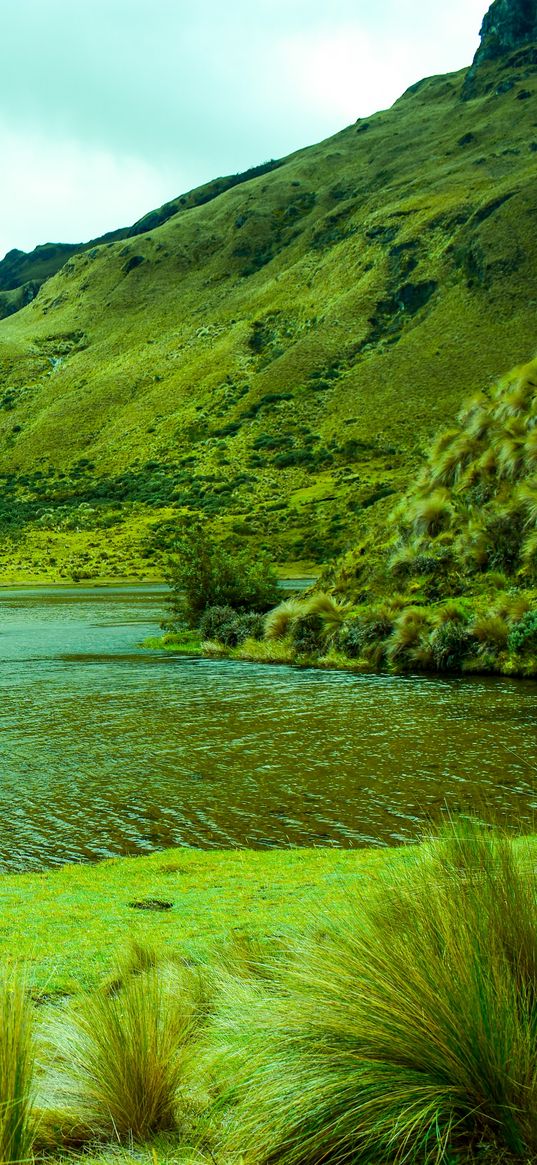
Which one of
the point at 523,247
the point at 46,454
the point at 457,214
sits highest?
the point at 457,214

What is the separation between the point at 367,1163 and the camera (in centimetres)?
229

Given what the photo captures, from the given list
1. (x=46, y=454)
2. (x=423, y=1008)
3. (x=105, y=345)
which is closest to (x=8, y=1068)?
(x=423, y=1008)

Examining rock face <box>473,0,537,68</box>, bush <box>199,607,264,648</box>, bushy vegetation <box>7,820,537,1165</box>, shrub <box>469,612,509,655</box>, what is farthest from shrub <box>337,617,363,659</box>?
rock face <box>473,0,537,68</box>

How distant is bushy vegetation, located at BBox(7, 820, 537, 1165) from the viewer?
2.34 m

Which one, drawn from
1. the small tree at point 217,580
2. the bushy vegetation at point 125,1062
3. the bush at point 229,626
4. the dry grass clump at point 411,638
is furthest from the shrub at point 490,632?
the bushy vegetation at point 125,1062

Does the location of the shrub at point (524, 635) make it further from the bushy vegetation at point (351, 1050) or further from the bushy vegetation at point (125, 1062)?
the bushy vegetation at point (125, 1062)

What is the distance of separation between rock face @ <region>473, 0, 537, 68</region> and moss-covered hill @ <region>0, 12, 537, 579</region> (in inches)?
559

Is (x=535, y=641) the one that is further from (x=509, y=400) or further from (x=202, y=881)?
(x=202, y=881)

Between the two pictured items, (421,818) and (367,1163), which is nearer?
(367,1163)

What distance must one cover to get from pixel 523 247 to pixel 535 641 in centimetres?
8659

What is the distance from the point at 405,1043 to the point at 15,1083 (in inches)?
44.0

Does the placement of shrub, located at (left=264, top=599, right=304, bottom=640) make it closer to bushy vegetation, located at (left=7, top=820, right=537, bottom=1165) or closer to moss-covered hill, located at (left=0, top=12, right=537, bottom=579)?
bushy vegetation, located at (left=7, top=820, right=537, bottom=1165)

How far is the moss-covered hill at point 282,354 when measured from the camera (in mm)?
78312

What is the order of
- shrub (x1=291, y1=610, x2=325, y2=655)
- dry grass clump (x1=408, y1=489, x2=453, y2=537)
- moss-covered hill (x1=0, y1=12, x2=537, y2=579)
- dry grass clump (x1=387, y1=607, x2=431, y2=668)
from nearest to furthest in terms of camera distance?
dry grass clump (x1=387, y1=607, x2=431, y2=668), dry grass clump (x1=408, y1=489, x2=453, y2=537), shrub (x1=291, y1=610, x2=325, y2=655), moss-covered hill (x1=0, y1=12, x2=537, y2=579)
